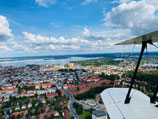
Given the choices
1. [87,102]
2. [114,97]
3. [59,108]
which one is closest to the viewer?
[114,97]

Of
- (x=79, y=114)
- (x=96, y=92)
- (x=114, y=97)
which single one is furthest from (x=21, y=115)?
(x=114, y=97)

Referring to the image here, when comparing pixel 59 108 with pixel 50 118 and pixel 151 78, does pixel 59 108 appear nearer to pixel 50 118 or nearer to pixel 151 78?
pixel 50 118

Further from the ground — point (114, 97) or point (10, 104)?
point (114, 97)

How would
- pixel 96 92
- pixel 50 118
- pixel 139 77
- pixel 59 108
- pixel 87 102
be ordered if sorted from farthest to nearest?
1. pixel 139 77
2. pixel 96 92
3. pixel 87 102
4. pixel 59 108
5. pixel 50 118

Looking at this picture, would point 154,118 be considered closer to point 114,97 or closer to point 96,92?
point 114,97

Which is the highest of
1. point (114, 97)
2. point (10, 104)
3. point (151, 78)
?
point (114, 97)

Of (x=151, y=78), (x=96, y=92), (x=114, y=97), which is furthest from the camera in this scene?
(x=151, y=78)

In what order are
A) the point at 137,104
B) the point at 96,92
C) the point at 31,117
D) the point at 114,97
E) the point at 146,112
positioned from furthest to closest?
the point at 96,92, the point at 31,117, the point at 114,97, the point at 137,104, the point at 146,112

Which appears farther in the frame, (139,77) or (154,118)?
(139,77)

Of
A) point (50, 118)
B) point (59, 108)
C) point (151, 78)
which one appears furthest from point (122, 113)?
point (151, 78)
